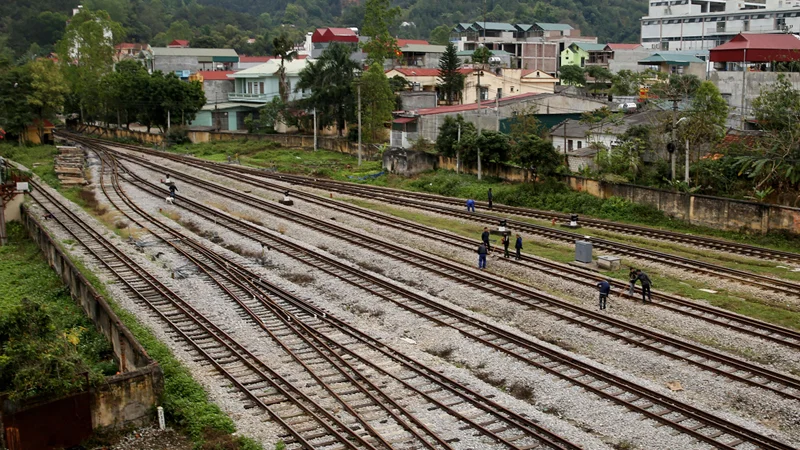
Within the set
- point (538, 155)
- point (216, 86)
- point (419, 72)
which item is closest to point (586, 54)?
point (419, 72)

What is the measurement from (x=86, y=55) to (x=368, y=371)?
72.5 metres

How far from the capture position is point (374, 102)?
59.0 metres

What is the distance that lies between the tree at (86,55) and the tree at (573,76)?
48.2 m

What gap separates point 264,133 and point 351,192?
98.2 ft

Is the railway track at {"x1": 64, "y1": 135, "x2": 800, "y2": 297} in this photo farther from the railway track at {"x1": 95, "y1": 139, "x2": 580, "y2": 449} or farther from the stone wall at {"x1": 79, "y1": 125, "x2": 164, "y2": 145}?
the stone wall at {"x1": 79, "y1": 125, "x2": 164, "y2": 145}

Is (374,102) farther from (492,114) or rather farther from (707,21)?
(707,21)

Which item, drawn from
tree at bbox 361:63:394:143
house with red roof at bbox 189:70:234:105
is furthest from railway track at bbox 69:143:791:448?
house with red roof at bbox 189:70:234:105

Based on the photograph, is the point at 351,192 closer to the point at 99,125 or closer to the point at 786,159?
the point at 786,159

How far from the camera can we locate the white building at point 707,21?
86.0 m

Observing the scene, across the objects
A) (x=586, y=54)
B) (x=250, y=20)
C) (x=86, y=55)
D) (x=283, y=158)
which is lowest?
(x=283, y=158)

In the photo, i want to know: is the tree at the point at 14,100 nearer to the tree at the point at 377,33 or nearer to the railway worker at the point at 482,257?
the tree at the point at 377,33

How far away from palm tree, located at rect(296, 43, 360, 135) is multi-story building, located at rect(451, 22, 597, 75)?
155ft

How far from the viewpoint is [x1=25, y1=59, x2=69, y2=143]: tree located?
6355 cm

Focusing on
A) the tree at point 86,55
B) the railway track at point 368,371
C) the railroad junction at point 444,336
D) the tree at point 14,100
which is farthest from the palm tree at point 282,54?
the railway track at point 368,371
